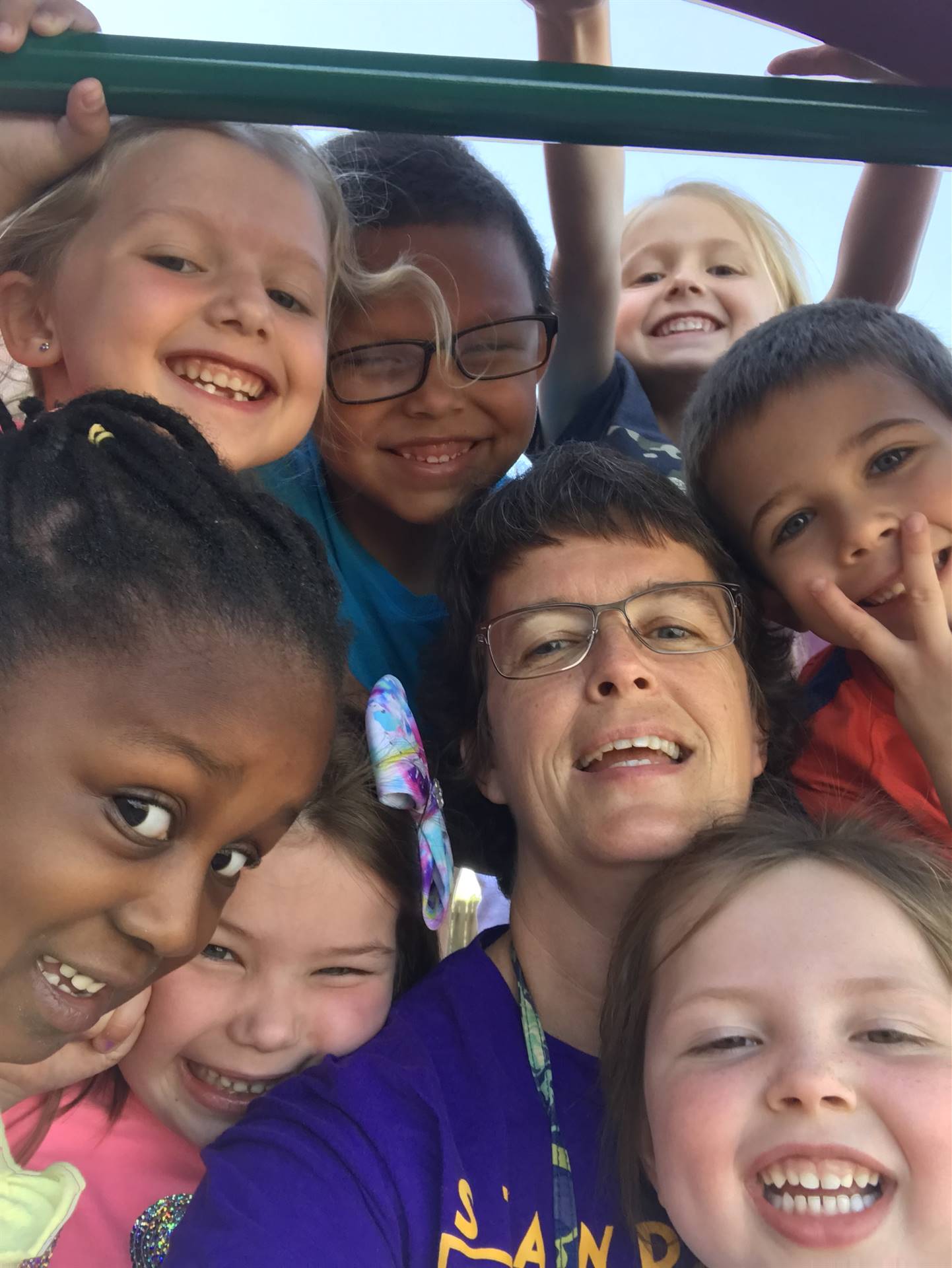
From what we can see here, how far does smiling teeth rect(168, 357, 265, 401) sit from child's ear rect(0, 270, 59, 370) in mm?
195

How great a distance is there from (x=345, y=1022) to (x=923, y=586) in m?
1.10

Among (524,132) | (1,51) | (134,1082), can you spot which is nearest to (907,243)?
(524,132)

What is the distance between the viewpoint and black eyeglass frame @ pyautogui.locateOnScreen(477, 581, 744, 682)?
1.70 meters

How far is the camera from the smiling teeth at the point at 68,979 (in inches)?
43.3

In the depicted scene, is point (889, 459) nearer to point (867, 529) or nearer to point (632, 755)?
point (867, 529)

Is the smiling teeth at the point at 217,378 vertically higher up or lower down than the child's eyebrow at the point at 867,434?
lower down

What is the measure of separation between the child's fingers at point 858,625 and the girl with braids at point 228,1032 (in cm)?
86

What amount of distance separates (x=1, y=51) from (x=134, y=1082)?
134 centimetres

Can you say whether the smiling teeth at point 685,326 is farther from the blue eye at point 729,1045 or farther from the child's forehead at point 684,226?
the blue eye at point 729,1045

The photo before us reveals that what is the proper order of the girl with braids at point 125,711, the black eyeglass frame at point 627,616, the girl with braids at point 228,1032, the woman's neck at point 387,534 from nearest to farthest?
the girl with braids at point 125,711 < the girl with braids at point 228,1032 < the black eyeglass frame at point 627,616 < the woman's neck at point 387,534

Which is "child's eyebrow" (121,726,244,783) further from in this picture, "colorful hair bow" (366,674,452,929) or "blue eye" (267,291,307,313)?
"blue eye" (267,291,307,313)

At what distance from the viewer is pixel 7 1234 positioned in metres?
1.16

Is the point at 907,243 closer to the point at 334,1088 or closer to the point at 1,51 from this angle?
the point at 1,51

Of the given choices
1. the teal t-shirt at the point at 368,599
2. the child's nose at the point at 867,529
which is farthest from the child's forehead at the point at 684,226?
the child's nose at the point at 867,529
